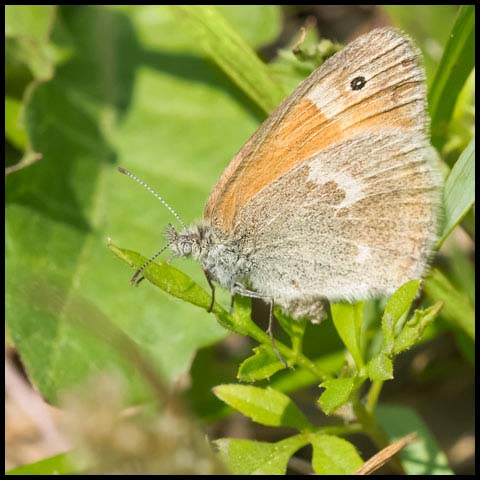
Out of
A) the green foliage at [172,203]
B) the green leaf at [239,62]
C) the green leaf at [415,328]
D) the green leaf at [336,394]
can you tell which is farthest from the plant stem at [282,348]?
the green leaf at [239,62]

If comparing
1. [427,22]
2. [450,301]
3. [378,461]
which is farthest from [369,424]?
[427,22]

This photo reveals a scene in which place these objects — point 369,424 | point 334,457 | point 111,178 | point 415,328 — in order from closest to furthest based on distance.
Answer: point 415,328 → point 334,457 → point 369,424 → point 111,178

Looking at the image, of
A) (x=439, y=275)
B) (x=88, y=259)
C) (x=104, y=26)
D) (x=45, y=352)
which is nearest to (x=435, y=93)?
(x=439, y=275)

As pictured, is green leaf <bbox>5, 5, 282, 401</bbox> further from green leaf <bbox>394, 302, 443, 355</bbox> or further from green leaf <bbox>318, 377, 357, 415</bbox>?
green leaf <bbox>394, 302, 443, 355</bbox>

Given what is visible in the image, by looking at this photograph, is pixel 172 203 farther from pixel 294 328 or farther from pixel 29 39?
pixel 294 328

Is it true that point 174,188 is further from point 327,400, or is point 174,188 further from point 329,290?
point 327,400
